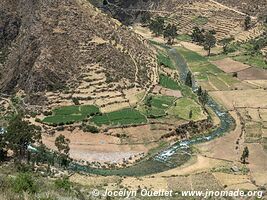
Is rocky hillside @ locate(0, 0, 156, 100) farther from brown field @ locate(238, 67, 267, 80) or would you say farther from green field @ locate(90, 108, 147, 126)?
brown field @ locate(238, 67, 267, 80)

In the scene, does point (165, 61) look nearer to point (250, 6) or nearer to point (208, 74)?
point (208, 74)

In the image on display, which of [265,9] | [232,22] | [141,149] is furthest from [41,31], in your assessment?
[265,9]

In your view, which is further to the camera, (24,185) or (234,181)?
(234,181)

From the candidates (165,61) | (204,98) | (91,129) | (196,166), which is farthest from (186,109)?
(165,61)

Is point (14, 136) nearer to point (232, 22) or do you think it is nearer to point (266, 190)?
point (266, 190)

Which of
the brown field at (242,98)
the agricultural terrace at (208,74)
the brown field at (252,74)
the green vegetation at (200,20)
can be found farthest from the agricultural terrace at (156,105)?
the green vegetation at (200,20)

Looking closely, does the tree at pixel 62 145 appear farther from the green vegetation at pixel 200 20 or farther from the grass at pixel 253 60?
the green vegetation at pixel 200 20
